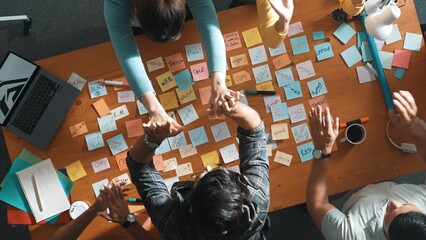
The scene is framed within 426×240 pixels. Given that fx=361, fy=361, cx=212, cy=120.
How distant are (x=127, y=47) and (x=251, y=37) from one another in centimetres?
49

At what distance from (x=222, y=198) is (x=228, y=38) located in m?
0.73

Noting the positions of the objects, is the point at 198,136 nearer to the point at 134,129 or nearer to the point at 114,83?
the point at 134,129

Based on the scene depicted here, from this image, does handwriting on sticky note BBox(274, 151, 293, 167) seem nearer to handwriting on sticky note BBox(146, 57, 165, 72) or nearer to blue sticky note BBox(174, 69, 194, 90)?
blue sticky note BBox(174, 69, 194, 90)

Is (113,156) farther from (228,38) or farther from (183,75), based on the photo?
(228,38)

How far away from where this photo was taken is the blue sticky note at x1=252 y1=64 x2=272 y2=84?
4.72 ft

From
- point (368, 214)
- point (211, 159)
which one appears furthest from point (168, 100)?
point (368, 214)

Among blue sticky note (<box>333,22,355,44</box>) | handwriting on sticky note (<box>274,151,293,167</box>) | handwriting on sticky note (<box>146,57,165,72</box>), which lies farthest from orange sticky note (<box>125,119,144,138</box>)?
blue sticky note (<box>333,22,355,44</box>)

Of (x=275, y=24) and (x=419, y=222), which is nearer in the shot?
(x=419, y=222)

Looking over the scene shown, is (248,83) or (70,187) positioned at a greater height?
(248,83)

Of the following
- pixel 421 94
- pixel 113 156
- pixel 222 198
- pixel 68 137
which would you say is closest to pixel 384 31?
pixel 421 94

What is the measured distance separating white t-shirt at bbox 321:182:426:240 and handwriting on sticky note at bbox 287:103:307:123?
366mm

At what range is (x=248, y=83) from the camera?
1.44m

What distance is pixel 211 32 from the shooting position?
1338mm

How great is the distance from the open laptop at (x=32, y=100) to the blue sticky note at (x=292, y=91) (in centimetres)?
83
